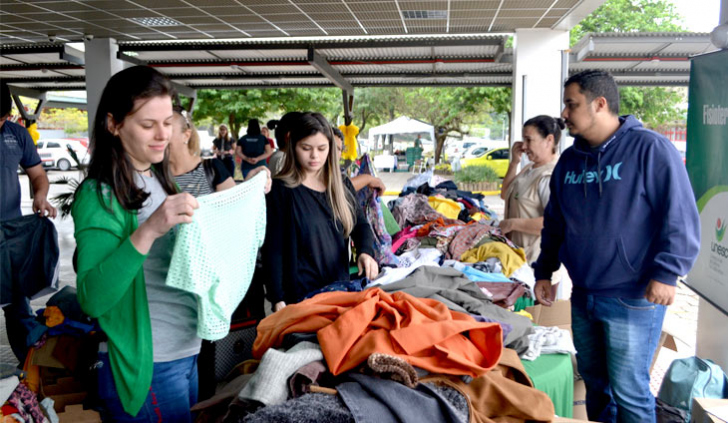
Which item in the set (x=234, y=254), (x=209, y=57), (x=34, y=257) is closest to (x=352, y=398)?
(x=234, y=254)

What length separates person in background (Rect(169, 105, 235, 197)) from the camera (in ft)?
11.2

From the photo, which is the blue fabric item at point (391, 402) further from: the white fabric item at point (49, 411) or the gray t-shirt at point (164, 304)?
the white fabric item at point (49, 411)

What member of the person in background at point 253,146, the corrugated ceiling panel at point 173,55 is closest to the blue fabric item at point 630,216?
the person in background at point 253,146

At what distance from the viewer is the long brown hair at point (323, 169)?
2.73 m

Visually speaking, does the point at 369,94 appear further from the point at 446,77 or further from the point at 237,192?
the point at 237,192

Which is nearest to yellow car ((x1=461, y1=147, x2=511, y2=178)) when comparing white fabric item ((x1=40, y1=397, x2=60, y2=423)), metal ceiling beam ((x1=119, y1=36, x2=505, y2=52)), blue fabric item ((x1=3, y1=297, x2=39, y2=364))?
metal ceiling beam ((x1=119, y1=36, x2=505, y2=52))

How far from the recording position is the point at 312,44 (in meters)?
9.87

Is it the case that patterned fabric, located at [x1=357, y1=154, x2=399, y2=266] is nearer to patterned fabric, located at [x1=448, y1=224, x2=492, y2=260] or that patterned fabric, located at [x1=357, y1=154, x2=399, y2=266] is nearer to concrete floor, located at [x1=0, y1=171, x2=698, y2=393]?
patterned fabric, located at [x1=448, y1=224, x2=492, y2=260]

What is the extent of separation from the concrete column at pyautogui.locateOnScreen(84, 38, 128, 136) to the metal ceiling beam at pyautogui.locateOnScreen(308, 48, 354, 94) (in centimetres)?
324

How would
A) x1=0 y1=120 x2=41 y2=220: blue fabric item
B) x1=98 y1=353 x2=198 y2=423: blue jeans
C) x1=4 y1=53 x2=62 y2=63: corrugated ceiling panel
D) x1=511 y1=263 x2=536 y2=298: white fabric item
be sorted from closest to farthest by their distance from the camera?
1. x1=98 y1=353 x2=198 y2=423: blue jeans
2. x1=511 y1=263 x2=536 y2=298: white fabric item
3. x1=0 y1=120 x2=41 y2=220: blue fabric item
4. x1=4 y1=53 x2=62 y2=63: corrugated ceiling panel

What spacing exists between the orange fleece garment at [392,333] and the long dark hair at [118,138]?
0.61 metres

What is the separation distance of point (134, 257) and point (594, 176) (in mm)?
2070

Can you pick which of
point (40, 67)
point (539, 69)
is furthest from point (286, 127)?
point (40, 67)

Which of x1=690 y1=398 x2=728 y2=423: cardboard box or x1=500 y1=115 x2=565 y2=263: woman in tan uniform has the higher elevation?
x1=500 y1=115 x2=565 y2=263: woman in tan uniform
